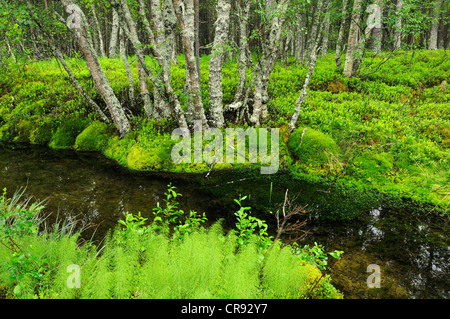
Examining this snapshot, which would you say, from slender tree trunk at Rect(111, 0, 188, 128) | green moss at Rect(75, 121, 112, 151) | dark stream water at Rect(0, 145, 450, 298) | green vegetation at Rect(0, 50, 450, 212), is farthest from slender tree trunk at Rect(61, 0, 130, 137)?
dark stream water at Rect(0, 145, 450, 298)

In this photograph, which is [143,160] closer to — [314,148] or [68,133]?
[68,133]

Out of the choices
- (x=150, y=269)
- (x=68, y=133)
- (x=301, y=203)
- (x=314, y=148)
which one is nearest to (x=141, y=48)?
(x=68, y=133)

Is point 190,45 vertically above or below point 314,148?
above

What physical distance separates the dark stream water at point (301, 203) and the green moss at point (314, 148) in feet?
3.22

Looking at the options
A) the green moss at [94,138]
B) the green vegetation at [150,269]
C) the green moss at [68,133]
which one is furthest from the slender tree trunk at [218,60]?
the green moss at [68,133]

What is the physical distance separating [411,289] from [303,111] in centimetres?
726

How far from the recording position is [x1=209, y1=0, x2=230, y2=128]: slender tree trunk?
811 cm

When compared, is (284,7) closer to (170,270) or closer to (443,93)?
(170,270)

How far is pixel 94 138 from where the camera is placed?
10.7 metres

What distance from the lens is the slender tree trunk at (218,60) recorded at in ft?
26.6

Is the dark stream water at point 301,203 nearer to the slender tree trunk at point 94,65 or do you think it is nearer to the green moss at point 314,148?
the green moss at point 314,148

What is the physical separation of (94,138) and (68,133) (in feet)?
5.10

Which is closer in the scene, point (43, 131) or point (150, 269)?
point (150, 269)

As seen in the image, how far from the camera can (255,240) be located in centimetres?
423
